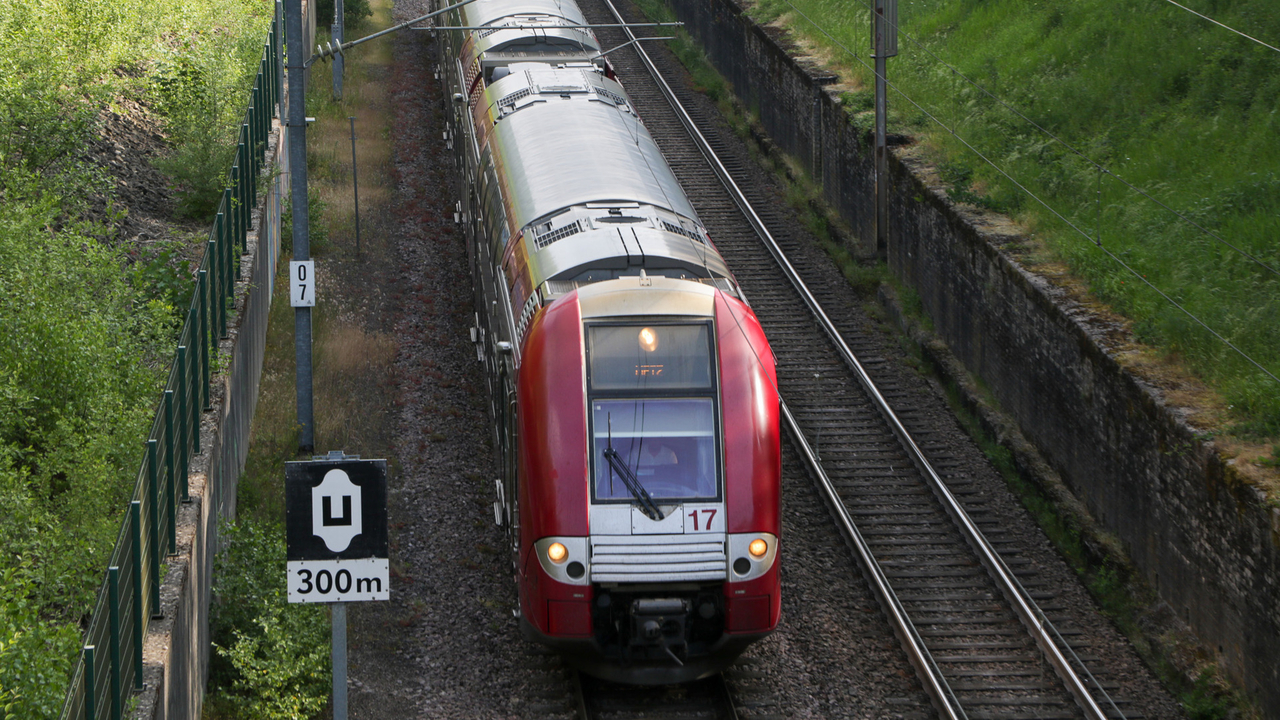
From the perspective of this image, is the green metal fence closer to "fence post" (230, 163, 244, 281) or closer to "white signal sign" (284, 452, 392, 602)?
"fence post" (230, 163, 244, 281)

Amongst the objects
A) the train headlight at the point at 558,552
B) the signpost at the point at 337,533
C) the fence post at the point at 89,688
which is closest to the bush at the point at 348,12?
the train headlight at the point at 558,552

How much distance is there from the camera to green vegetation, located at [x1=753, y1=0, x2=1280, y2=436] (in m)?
13.1

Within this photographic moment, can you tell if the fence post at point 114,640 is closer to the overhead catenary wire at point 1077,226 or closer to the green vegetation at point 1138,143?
the overhead catenary wire at point 1077,226

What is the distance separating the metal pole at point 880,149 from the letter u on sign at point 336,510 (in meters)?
13.5

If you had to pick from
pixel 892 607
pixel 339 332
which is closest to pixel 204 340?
pixel 339 332

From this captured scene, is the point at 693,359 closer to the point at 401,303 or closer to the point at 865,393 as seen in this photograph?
the point at 865,393

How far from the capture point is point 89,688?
6.68 meters

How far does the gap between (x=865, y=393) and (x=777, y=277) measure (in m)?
3.67

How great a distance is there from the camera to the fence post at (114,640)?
722 centimetres

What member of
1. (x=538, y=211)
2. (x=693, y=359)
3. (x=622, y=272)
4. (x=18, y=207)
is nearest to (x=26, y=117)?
(x=18, y=207)

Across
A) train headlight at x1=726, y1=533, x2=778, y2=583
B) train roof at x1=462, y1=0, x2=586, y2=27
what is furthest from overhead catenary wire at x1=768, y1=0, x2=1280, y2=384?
train roof at x1=462, y1=0, x2=586, y2=27

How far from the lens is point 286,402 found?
15.6 metres

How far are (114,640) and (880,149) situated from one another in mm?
14301

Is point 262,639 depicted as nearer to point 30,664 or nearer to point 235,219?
point 30,664
